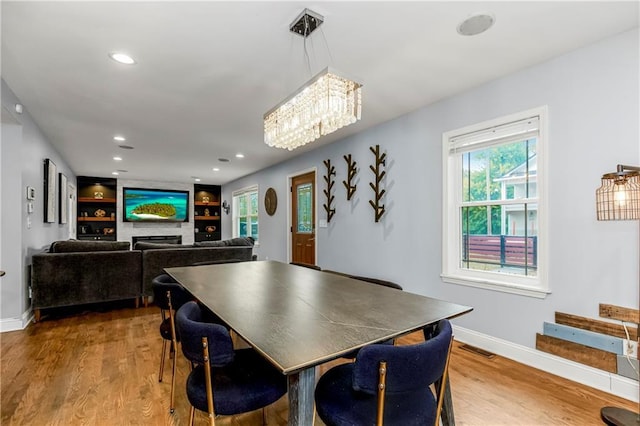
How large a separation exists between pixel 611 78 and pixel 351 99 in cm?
179

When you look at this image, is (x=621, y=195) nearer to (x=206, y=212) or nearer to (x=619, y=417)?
(x=619, y=417)

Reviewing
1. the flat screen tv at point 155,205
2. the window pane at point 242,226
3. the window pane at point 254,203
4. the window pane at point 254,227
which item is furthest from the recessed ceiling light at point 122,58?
the flat screen tv at point 155,205

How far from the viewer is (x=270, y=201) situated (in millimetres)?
6625

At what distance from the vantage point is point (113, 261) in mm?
4020

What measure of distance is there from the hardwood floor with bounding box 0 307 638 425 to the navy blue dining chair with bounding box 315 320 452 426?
28.4 inches

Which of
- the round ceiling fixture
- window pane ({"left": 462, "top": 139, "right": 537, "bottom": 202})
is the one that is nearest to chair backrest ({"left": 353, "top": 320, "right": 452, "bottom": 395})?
the round ceiling fixture

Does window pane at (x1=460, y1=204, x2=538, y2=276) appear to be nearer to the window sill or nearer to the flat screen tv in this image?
the window sill

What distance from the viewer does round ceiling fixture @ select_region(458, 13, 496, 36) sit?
6.22 feet

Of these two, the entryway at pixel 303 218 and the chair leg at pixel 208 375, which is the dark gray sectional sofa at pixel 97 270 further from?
the chair leg at pixel 208 375

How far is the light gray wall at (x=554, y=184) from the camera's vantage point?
82.0 inches

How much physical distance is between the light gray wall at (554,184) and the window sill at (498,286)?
44mm

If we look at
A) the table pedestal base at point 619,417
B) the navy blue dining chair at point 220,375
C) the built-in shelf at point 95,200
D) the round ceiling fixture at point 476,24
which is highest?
the round ceiling fixture at point 476,24

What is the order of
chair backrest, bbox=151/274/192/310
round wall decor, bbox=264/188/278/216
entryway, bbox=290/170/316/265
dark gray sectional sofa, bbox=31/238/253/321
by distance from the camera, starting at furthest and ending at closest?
round wall decor, bbox=264/188/278/216 → entryway, bbox=290/170/316/265 → dark gray sectional sofa, bbox=31/238/253/321 → chair backrest, bbox=151/274/192/310

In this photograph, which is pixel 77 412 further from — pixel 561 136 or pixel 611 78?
pixel 611 78
